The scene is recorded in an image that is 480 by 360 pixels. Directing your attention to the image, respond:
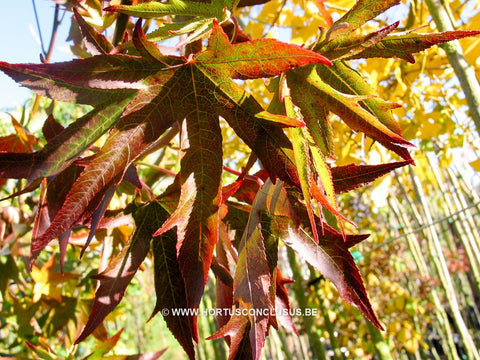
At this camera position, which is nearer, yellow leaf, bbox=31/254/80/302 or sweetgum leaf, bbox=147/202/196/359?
sweetgum leaf, bbox=147/202/196/359

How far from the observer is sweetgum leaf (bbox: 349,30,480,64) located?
0.32 meters

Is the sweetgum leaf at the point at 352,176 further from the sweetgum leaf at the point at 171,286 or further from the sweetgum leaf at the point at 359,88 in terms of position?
the sweetgum leaf at the point at 171,286

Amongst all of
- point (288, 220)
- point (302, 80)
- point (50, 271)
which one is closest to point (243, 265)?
point (288, 220)

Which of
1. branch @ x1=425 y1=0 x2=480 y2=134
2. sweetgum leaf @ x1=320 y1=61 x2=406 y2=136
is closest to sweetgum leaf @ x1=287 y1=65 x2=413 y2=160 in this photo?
sweetgum leaf @ x1=320 y1=61 x2=406 y2=136

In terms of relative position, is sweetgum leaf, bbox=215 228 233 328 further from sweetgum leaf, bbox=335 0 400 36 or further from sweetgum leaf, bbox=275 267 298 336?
sweetgum leaf, bbox=335 0 400 36

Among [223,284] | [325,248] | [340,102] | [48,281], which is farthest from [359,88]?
[48,281]

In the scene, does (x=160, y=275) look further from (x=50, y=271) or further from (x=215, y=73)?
(x=50, y=271)

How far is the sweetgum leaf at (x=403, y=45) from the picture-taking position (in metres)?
0.32

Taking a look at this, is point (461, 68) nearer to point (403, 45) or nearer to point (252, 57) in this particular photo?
point (403, 45)

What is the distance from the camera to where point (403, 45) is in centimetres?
33

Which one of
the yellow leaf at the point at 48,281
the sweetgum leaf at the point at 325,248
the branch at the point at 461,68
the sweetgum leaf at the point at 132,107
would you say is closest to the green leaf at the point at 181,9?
the sweetgum leaf at the point at 132,107

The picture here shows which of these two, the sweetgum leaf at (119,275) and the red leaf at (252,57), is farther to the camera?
the sweetgum leaf at (119,275)

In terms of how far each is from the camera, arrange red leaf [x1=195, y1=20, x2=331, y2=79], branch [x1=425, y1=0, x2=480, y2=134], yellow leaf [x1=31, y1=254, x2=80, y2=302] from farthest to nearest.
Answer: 1. yellow leaf [x1=31, y1=254, x2=80, y2=302]
2. branch [x1=425, y1=0, x2=480, y2=134]
3. red leaf [x1=195, y1=20, x2=331, y2=79]

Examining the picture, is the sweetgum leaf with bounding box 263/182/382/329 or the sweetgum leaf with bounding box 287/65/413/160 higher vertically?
the sweetgum leaf with bounding box 287/65/413/160
